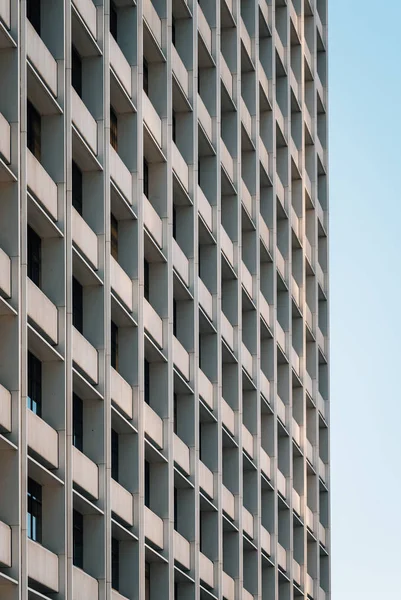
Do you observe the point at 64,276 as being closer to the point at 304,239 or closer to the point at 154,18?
the point at 154,18

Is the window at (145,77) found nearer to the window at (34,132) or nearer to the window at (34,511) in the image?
the window at (34,132)

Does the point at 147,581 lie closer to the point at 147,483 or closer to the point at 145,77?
the point at 147,483

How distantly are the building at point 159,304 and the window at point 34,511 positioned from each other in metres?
0.05

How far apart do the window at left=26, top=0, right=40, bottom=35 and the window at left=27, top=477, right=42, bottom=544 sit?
12.8 m

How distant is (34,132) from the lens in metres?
42.3

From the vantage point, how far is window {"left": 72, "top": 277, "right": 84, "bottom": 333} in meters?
45.2

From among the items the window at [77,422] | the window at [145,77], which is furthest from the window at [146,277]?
the window at [77,422]

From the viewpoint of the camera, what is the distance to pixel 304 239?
81250 mm

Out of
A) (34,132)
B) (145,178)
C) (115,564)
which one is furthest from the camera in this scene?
(145,178)

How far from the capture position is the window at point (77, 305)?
45.2 metres

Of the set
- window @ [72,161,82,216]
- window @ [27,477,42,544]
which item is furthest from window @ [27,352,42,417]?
window @ [72,161,82,216]

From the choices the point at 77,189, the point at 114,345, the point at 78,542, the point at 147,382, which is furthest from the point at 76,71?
the point at 78,542

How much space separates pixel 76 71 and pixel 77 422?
10843mm

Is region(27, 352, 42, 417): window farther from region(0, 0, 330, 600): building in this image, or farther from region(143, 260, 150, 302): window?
region(143, 260, 150, 302): window
